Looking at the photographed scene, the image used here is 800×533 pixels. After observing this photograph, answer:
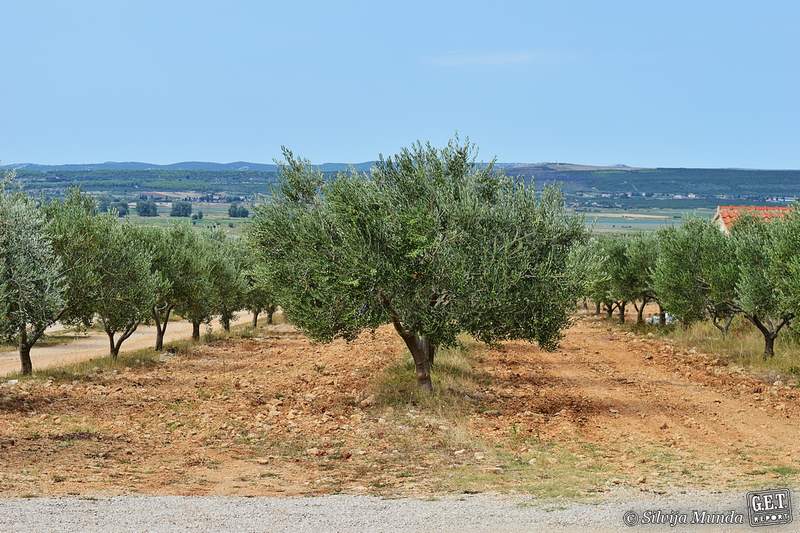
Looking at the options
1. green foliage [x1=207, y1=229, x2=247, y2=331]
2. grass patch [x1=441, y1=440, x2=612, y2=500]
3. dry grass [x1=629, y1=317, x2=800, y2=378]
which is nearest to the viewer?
grass patch [x1=441, y1=440, x2=612, y2=500]

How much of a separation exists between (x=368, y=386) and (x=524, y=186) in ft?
29.6

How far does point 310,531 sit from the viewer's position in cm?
1346

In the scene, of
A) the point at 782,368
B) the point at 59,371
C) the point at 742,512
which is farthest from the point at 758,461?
the point at 59,371

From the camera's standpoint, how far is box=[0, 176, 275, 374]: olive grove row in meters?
27.7

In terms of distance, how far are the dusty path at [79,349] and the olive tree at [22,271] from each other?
19.9 metres

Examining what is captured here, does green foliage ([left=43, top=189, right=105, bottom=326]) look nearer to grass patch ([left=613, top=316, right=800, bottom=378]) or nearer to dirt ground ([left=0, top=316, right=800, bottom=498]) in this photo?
dirt ground ([left=0, top=316, right=800, bottom=498])

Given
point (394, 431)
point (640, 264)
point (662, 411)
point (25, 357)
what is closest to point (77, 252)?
point (25, 357)

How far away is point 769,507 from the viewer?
1427 cm

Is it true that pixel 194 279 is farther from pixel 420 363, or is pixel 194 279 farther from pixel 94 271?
pixel 420 363

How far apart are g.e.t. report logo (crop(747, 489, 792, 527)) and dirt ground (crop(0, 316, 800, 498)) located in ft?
5.54

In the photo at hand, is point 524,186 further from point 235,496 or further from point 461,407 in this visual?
point 235,496

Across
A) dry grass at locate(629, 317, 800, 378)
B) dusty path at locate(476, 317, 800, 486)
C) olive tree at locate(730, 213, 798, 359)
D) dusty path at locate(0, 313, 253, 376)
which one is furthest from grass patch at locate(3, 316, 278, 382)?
dry grass at locate(629, 317, 800, 378)

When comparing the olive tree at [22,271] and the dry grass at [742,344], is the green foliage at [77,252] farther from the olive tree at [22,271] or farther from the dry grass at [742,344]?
the dry grass at [742,344]

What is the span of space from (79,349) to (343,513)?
5489cm
